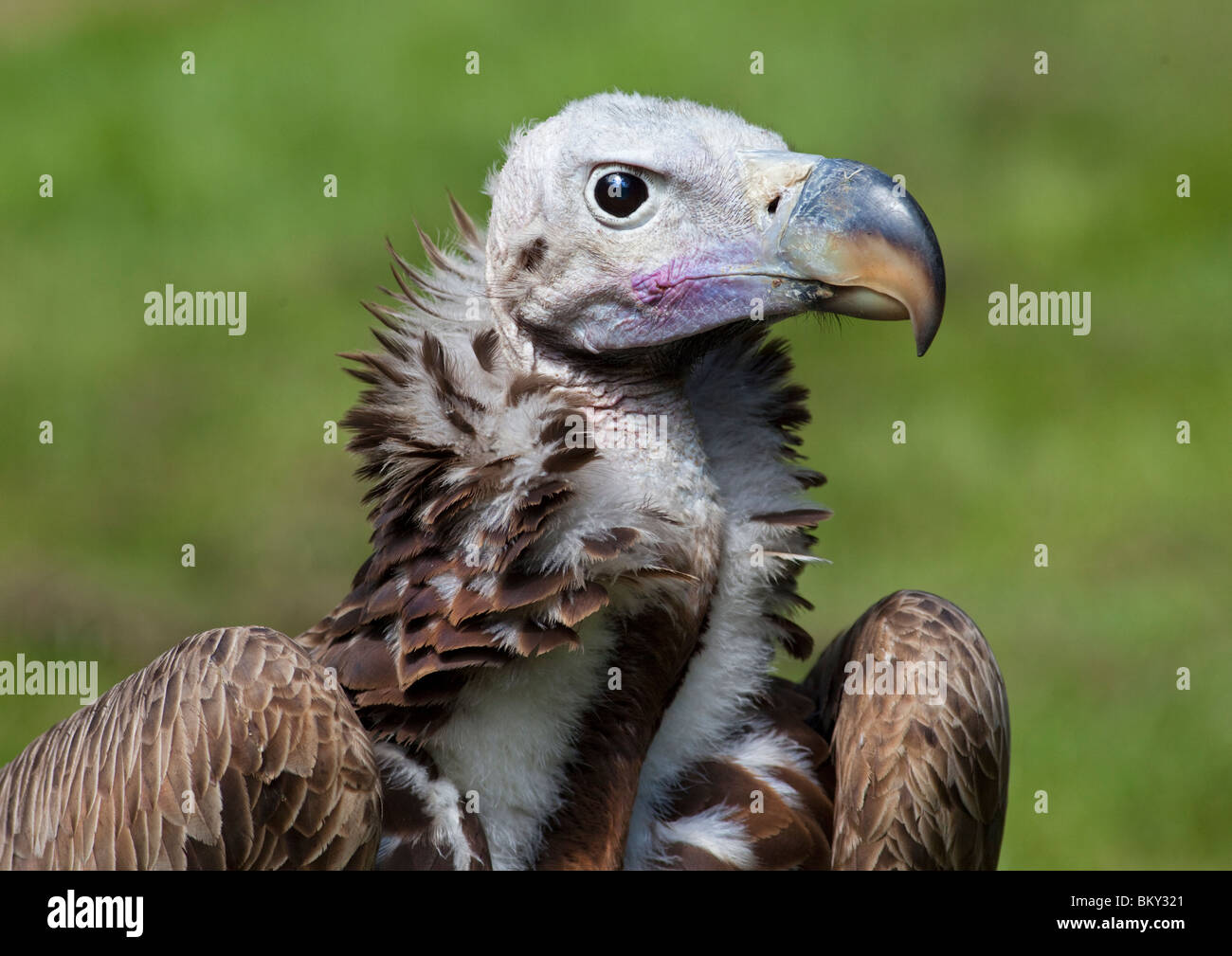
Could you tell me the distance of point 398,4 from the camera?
13.9 m

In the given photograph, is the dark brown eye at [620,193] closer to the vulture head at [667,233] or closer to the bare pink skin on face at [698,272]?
the vulture head at [667,233]

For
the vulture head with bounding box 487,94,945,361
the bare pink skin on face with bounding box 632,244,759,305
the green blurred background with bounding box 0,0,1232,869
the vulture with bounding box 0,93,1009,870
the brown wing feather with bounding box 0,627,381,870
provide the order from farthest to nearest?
the green blurred background with bounding box 0,0,1232,869
the bare pink skin on face with bounding box 632,244,759,305
the vulture head with bounding box 487,94,945,361
the vulture with bounding box 0,93,1009,870
the brown wing feather with bounding box 0,627,381,870

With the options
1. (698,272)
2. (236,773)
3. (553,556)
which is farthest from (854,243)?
(236,773)

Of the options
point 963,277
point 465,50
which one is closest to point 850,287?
point 963,277

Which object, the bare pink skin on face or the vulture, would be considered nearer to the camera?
the vulture

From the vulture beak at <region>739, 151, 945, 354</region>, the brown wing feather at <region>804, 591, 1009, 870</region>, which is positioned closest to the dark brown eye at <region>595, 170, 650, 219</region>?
the vulture beak at <region>739, 151, 945, 354</region>

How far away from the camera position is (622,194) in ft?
14.9

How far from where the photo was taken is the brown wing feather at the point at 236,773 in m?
4.11

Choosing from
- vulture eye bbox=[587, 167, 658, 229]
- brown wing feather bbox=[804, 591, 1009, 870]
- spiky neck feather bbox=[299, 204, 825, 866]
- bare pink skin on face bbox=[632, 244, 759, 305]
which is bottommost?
brown wing feather bbox=[804, 591, 1009, 870]

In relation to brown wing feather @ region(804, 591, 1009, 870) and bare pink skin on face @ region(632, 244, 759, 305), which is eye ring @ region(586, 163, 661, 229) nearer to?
bare pink skin on face @ region(632, 244, 759, 305)

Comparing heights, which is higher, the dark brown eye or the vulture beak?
the dark brown eye

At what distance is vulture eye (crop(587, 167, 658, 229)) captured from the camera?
178 inches

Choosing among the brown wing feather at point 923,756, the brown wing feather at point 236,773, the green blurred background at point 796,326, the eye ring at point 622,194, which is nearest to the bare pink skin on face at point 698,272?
the eye ring at point 622,194

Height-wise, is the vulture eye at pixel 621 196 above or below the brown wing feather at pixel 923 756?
above
